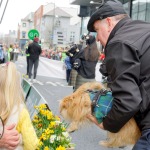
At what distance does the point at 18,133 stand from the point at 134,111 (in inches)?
42.4

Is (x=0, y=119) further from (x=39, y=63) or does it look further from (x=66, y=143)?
(x=39, y=63)

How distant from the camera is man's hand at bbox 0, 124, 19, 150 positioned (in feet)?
8.79

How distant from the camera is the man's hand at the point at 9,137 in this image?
268 cm

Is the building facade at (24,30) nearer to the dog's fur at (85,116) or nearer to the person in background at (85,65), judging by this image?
the person in background at (85,65)

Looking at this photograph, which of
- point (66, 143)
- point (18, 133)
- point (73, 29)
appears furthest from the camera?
point (73, 29)

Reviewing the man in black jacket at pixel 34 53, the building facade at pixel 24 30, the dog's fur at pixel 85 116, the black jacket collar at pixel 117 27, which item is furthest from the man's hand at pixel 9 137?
the building facade at pixel 24 30

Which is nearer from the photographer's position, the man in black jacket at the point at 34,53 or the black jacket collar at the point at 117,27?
the black jacket collar at the point at 117,27

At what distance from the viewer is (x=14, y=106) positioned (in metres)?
2.69

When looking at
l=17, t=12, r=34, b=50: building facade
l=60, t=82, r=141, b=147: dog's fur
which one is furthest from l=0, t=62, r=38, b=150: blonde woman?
l=17, t=12, r=34, b=50: building facade

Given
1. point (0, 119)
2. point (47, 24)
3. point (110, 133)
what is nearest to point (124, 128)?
point (110, 133)

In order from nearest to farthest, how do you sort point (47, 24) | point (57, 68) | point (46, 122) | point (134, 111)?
point (134, 111) → point (46, 122) → point (57, 68) → point (47, 24)

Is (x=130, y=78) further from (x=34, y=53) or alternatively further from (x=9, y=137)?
(x=34, y=53)

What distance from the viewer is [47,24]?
4230 inches

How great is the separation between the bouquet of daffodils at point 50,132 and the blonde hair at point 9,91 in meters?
0.48
